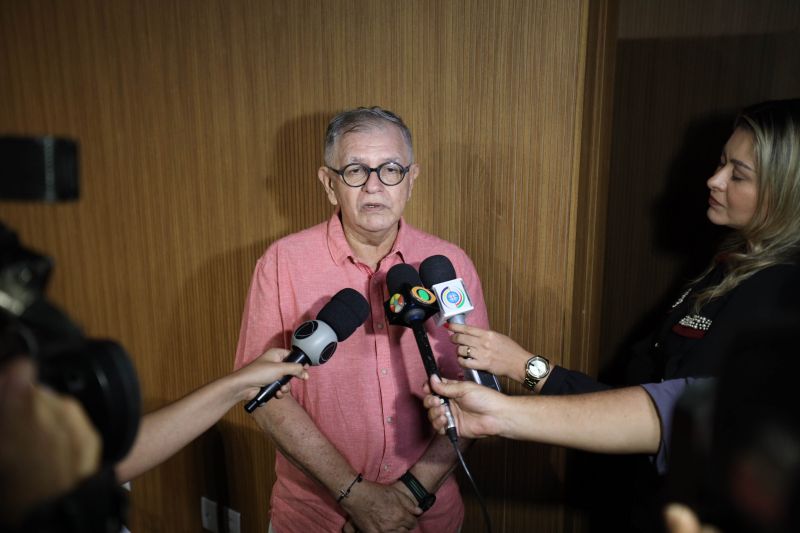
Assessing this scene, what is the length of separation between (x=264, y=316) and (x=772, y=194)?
4.13 ft

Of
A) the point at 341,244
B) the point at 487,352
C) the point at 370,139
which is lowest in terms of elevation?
the point at 487,352

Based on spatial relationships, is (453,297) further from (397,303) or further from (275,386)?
(275,386)

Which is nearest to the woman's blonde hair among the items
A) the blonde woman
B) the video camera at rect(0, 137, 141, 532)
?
the blonde woman

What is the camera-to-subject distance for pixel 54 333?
513mm

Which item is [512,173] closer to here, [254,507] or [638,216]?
[638,216]

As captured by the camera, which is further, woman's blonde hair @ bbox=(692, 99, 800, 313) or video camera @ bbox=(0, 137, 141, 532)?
woman's blonde hair @ bbox=(692, 99, 800, 313)

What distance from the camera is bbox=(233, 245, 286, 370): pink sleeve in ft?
5.15

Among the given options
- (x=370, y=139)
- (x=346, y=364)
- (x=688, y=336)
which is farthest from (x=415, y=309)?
(x=688, y=336)

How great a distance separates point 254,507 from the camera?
2533 millimetres

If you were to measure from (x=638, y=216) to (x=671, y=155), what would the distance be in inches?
8.7

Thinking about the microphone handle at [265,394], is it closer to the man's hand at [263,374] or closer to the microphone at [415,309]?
the man's hand at [263,374]

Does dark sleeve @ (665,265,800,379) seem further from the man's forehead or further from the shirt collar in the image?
the man's forehead

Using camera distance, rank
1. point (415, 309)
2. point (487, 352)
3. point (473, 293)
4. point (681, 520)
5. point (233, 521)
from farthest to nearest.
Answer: point (233, 521)
point (473, 293)
point (487, 352)
point (415, 309)
point (681, 520)

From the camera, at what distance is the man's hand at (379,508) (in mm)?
1490
